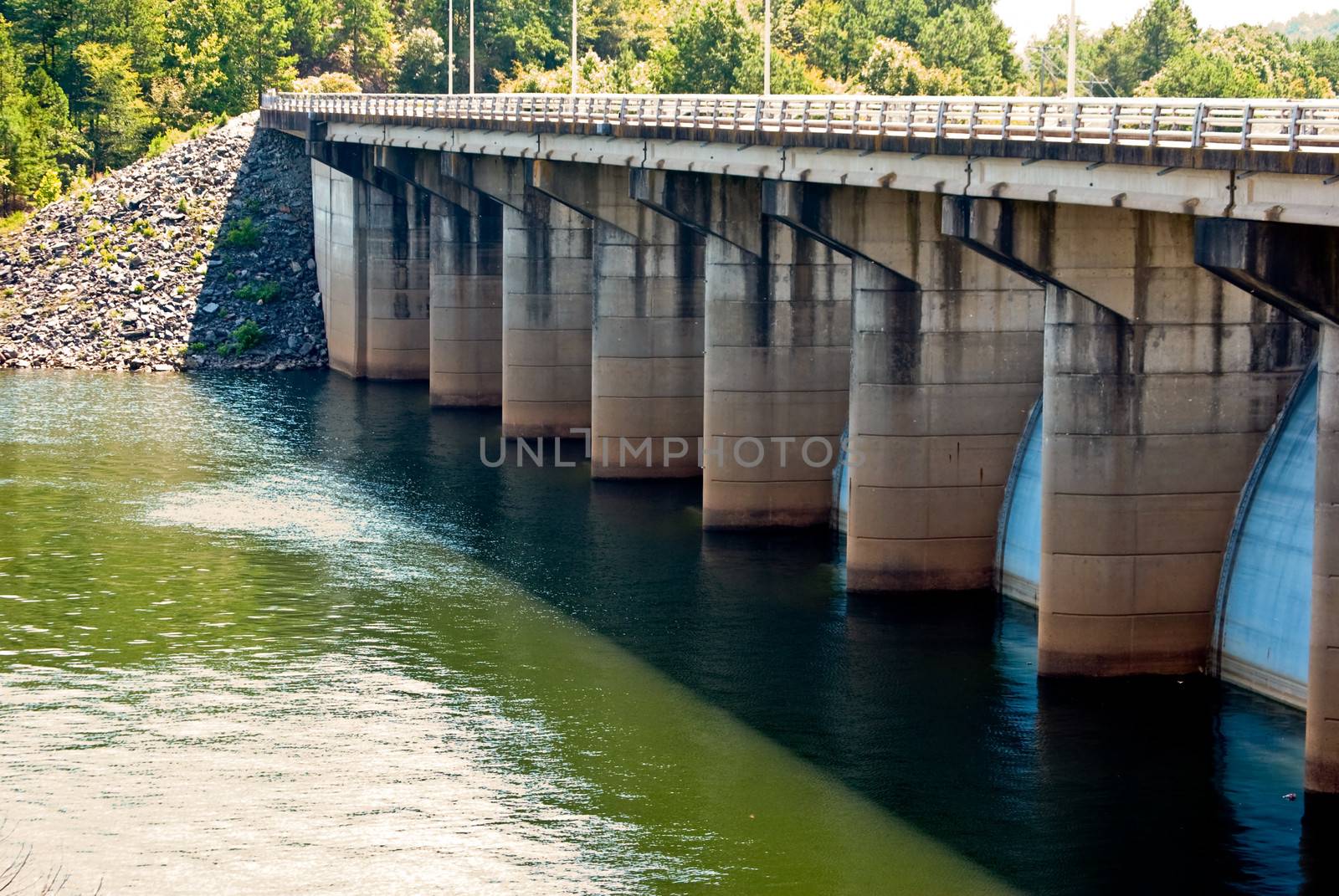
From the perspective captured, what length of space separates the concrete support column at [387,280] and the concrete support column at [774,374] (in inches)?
1554

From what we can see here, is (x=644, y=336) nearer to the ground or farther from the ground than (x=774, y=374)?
farther from the ground

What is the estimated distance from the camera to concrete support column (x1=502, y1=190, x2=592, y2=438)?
74688 mm

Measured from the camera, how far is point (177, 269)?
352ft

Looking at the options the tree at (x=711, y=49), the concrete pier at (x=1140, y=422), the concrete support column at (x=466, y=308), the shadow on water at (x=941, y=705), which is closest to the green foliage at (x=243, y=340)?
the concrete support column at (x=466, y=308)

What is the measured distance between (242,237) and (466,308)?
2816 centimetres

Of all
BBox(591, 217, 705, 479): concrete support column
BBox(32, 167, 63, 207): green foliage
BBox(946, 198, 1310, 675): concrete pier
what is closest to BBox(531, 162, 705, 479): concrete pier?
BBox(591, 217, 705, 479): concrete support column

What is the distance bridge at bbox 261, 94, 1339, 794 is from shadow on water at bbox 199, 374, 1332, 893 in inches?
53.4

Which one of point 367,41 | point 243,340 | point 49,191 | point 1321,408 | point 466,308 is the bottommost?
point 243,340

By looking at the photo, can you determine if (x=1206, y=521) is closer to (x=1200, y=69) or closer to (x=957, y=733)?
(x=957, y=733)

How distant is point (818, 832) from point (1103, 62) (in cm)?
9888

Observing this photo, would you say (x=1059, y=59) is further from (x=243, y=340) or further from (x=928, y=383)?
(x=928, y=383)

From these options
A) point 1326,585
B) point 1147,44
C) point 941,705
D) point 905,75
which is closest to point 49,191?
point 905,75

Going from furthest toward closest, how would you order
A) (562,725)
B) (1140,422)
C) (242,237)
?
1. (242,237)
2. (1140,422)
3. (562,725)

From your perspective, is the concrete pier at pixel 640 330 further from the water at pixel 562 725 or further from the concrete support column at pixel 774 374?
the concrete support column at pixel 774 374
